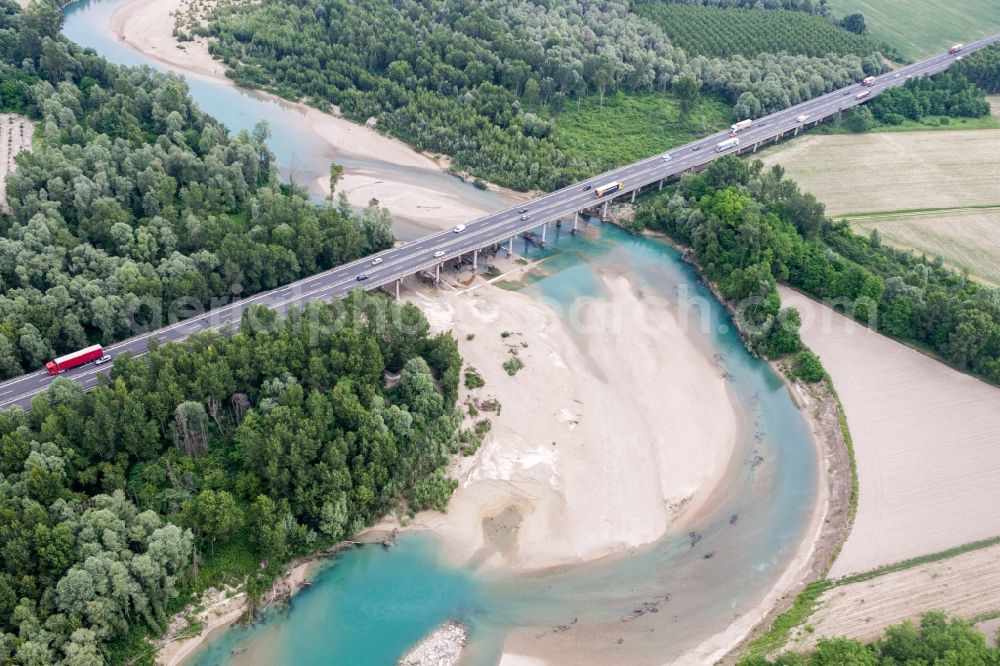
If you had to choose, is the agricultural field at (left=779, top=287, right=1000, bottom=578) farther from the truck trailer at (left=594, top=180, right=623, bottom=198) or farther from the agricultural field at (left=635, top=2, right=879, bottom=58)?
the agricultural field at (left=635, top=2, right=879, bottom=58)

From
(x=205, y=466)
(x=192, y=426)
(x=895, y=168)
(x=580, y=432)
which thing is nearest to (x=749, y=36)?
(x=895, y=168)

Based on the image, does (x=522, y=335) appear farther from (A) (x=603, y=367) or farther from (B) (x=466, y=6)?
(B) (x=466, y=6)

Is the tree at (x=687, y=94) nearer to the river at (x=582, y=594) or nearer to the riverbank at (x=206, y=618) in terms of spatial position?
the river at (x=582, y=594)

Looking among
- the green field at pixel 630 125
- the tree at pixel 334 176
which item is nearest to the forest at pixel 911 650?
the tree at pixel 334 176

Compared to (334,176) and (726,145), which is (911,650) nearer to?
(334,176)

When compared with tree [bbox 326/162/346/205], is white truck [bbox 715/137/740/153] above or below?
above

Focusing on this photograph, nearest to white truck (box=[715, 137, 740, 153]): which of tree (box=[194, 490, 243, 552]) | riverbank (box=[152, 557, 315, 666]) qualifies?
riverbank (box=[152, 557, 315, 666])
